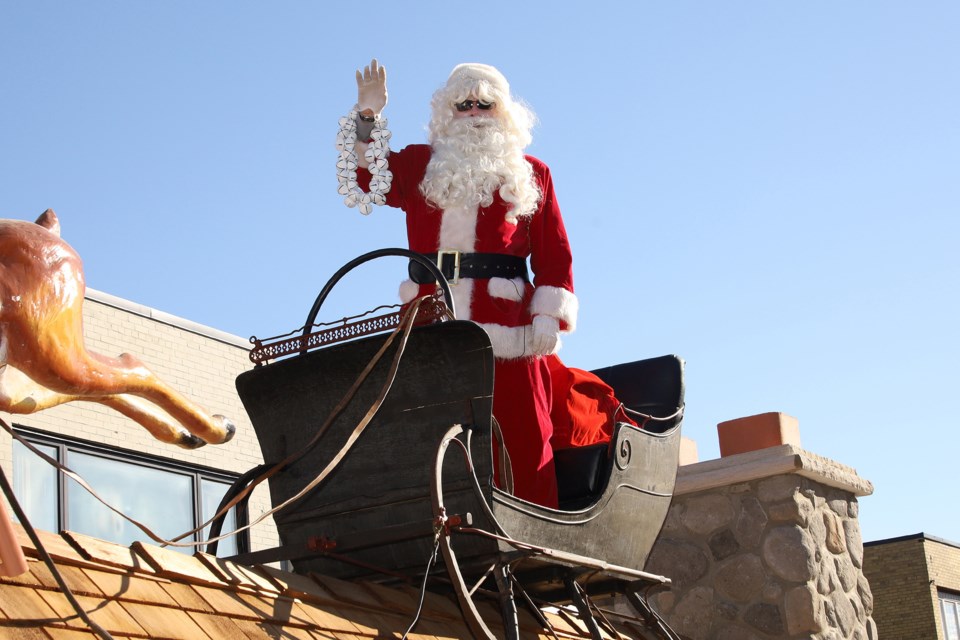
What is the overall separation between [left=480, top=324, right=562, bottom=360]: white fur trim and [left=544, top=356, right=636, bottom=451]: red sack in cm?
34

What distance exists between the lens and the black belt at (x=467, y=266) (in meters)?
5.43

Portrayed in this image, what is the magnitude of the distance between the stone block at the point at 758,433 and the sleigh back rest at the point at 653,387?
2.48 meters

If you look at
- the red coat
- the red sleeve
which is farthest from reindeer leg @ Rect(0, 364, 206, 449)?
the red sleeve

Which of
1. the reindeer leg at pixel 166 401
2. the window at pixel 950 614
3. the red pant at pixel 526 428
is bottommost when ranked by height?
the reindeer leg at pixel 166 401

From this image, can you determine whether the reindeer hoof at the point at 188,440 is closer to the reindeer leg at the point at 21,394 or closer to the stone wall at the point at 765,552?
the reindeer leg at the point at 21,394

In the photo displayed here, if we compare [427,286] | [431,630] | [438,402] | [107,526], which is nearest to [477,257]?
[427,286]

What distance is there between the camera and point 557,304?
17.9ft

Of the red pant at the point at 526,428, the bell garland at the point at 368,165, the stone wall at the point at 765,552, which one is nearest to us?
the red pant at the point at 526,428

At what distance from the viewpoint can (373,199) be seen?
221 inches

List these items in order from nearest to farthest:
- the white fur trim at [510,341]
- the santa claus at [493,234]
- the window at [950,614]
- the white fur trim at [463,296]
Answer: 1. the santa claus at [493,234]
2. the white fur trim at [510,341]
3. the white fur trim at [463,296]
4. the window at [950,614]

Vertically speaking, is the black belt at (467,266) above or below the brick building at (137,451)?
below

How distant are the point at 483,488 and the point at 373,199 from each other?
69.5 inches

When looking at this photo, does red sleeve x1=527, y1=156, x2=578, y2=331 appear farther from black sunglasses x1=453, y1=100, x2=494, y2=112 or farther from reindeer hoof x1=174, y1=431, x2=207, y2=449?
reindeer hoof x1=174, y1=431, x2=207, y2=449

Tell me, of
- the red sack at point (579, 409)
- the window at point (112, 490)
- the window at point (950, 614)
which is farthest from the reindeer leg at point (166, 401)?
the window at point (950, 614)
